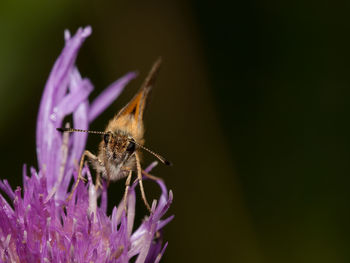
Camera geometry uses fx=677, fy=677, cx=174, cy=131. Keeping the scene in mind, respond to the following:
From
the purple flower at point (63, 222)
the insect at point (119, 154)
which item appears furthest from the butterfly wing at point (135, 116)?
the purple flower at point (63, 222)

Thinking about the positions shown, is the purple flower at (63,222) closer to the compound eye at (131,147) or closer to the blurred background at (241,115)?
the compound eye at (131,147)

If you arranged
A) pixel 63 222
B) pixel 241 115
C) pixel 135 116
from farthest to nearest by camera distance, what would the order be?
pixel 241 115
pixel 135 116
pixel 63 222

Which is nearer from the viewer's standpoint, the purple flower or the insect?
the purple flower

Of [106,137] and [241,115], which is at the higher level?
[106,137]

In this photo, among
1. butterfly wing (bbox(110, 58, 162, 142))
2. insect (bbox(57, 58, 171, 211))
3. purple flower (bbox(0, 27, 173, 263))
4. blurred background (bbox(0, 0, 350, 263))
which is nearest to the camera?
purple flower (bbox(0, 27, 173, 263))

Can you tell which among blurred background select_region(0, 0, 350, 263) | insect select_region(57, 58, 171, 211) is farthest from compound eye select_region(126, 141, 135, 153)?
blurred background select_region(0, 0, 350, 263)

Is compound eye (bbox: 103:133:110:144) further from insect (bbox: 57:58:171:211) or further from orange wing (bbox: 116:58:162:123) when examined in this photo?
orange wing (bbox: 116:58:162:123)

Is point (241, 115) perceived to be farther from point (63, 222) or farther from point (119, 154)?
point (63, 222)

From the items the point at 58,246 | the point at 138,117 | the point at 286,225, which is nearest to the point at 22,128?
the point at 138,117

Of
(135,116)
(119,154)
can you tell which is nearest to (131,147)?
(119,154)
